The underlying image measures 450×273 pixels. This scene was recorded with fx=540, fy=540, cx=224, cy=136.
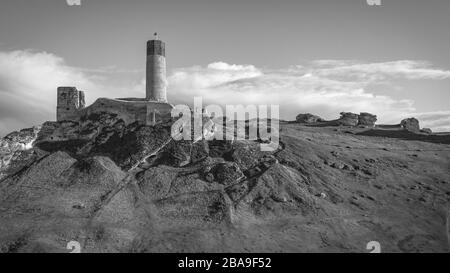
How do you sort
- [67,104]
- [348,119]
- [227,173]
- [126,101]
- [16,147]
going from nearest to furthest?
[227,173]
[16,147]
[126,101]
[67,104]
[348,119]

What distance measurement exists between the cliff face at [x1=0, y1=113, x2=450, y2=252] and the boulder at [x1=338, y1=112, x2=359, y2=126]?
29.1 m

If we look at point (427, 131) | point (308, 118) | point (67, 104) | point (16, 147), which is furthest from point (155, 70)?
point (427, 131)

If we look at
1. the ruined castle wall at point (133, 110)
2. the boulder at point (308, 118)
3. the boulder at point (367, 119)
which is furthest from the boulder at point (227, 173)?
the boulder at point (367, 119)

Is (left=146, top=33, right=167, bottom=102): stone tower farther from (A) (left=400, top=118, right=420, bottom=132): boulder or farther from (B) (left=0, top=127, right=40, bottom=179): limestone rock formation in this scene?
(A) (left=400, top=118, right=420, bottom=132): boulder

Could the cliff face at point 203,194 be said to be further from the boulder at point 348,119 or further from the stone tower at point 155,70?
the boulder at point 348,119

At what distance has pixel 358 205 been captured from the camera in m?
73.1

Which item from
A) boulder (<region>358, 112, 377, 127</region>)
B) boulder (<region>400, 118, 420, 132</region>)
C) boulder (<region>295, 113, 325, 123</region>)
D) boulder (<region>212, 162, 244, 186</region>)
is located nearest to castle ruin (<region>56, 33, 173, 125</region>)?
boulder (<region>212, 162, 244, 186</region>)

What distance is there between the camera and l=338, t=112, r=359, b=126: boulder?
120 m

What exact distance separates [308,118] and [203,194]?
201ft

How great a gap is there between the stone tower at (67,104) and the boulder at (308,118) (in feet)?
192

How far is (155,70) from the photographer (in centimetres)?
8550

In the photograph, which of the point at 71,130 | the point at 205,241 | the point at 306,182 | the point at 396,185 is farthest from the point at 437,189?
the point at 71,130

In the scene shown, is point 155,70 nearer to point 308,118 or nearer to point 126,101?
point 126,101

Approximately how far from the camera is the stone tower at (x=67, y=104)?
8569 centimetres
